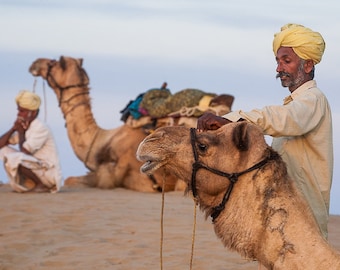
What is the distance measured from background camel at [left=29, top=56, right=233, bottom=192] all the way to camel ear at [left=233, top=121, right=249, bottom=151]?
441 inches

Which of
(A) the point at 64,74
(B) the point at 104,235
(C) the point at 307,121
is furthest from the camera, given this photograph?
(A) the point at 64,74

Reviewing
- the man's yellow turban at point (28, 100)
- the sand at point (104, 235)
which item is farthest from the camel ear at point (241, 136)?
the man's yellow turban at point (28, 100)

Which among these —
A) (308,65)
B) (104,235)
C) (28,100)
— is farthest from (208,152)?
(28,100)

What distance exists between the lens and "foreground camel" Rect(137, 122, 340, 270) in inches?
155

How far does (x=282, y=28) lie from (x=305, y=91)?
383mm

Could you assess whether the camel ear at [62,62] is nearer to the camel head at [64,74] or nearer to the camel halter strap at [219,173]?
the camel head at [64,74]

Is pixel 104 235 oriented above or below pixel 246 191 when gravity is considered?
below

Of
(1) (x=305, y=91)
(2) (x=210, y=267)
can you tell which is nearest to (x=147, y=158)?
(1) (x=305, y=91)

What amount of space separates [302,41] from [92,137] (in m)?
12.4

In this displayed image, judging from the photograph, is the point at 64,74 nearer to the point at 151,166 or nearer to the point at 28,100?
the point at 28,100

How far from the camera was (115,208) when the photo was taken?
12.2m

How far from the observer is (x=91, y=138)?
55.2 feet

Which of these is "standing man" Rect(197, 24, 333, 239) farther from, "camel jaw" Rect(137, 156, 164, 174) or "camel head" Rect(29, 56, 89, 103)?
"camel head" Rect(29, 56, 89, 103)

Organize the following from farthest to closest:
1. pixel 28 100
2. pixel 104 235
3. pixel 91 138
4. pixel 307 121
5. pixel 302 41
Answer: pixel 91 138 < pixel 28 100 < pixel 104 235 < pixel 302 41 < pixel 307 121
